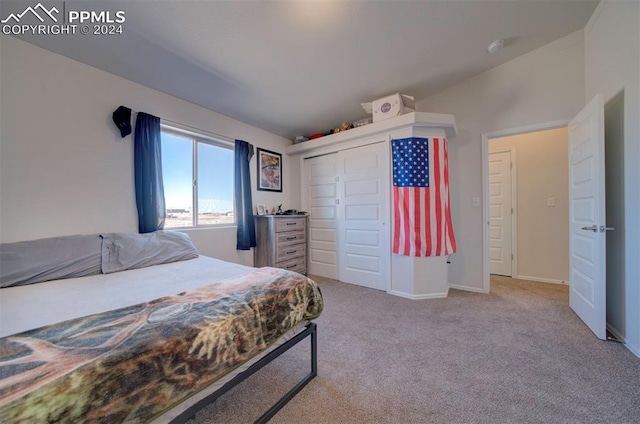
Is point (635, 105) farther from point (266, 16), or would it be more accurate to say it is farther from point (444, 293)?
point (266, 16)

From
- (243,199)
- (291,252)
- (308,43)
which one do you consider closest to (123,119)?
(243,199)

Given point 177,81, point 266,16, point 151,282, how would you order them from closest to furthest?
1. point 151,282
2. point 266,16
3. point 177,81

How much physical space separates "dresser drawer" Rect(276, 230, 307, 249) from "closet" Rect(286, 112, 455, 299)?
179 millimetres

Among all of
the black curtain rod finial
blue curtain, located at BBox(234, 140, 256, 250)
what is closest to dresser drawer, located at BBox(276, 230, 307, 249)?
blue curtain, located at BBox(234, 140, 256, 250)

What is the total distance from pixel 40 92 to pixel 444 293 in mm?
4488

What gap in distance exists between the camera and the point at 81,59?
208 cm

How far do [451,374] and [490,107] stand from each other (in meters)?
3.09

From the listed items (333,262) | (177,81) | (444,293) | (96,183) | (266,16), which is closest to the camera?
(266,16)

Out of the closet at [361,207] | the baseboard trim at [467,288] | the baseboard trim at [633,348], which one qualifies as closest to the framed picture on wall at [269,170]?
the closet at [361,207]

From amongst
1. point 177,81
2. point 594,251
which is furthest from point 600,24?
point 177,81

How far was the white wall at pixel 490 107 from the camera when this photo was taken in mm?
2515

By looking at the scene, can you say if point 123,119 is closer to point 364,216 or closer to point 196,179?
point 196,179

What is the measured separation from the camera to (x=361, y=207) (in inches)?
133

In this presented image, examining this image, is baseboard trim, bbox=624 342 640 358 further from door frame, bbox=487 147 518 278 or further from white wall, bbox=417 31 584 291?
door frame, bbox=487 147 518 278
